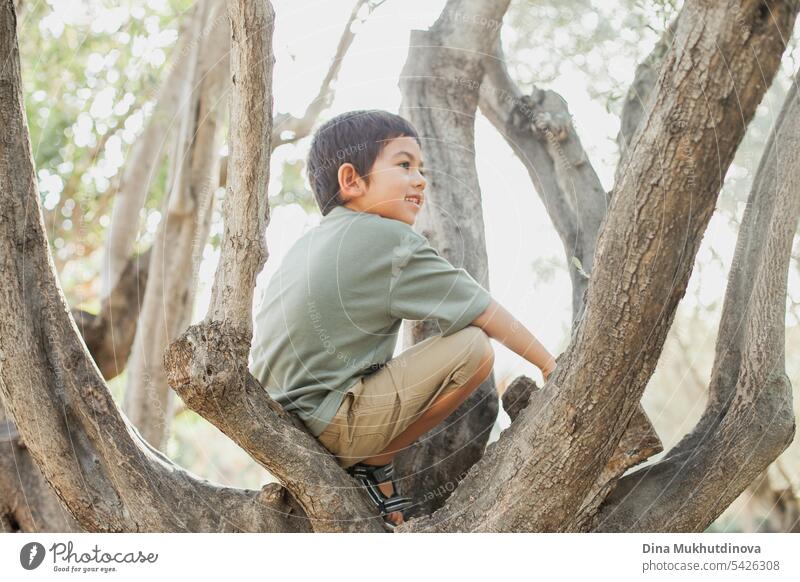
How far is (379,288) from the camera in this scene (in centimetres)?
200

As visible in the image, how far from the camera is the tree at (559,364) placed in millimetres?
1470

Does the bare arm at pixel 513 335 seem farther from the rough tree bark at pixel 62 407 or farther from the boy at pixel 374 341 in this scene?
the rough tree bark at pixel 62 407

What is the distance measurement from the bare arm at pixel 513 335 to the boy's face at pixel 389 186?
0.36m

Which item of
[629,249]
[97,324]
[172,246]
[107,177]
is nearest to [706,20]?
[629,249]

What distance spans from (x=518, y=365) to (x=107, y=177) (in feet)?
8.95

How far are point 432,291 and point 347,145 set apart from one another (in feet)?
1.61

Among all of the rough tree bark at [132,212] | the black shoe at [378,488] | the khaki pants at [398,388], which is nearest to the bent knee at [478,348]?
the khaki pants at [398,388]

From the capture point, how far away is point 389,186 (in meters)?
2.14

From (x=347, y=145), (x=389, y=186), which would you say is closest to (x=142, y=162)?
(x=347, y=145)

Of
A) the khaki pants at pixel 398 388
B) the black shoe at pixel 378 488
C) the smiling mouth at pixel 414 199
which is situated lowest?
the black shoe at pixel 378 488

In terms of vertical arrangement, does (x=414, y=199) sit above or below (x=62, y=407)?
above

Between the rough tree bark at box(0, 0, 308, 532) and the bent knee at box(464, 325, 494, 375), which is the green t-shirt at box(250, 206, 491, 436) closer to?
the bent knee at box(464, 325, 494, 375)

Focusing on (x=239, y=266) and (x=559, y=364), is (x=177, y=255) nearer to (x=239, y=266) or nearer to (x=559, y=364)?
(x=239, y=266)

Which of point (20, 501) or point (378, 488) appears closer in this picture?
point (378, 488)
